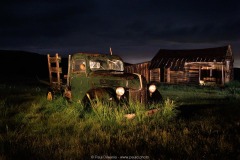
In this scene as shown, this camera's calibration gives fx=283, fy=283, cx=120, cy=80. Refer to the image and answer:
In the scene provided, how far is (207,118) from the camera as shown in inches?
326

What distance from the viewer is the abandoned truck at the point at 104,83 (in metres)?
8.47

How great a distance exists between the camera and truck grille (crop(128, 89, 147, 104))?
8.56 metres

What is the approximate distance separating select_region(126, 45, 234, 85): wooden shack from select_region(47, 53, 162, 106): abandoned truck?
1908 cm

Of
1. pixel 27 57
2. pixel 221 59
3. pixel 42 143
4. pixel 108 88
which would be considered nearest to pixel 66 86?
pixel 108 88

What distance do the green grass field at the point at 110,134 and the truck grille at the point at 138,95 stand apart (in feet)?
1.82

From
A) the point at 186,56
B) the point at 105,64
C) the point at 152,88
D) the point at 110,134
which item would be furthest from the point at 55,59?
the point at 186,56

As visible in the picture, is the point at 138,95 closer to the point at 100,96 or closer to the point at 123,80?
the point at 123,80

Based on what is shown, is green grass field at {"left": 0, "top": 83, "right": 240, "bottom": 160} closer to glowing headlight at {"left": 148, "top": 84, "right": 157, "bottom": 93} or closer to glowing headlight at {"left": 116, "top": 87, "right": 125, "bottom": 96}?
glowing headlight at {"left": 116, "top": 87, "right": 125, "bottom": 96}

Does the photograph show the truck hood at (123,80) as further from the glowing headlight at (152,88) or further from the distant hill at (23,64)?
the distant hill at (23,64)

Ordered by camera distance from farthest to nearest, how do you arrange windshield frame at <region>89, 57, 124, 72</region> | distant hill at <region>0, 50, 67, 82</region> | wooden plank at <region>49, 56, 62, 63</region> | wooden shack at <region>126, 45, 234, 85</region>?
distant hill at <region>0, 50, 67, 82</region>
wooden shack at <region>126, 45, 234, 85</region>
wooden plank at <region>49, 56, 62, 63</region>
windshield frame at <region>89, 57, 124, 72</region>

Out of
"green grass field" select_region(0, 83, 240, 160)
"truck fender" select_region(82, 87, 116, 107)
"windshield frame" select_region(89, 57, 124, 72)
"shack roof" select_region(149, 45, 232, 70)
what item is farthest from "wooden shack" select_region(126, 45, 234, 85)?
"green grass field" select_region(0, 83, 240, 160)

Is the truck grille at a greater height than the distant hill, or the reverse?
the distant hill

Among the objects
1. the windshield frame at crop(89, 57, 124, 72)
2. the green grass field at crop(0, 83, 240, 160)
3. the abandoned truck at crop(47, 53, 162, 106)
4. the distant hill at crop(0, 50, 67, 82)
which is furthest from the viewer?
the distant hill at crop(0, 50, 67, 82)

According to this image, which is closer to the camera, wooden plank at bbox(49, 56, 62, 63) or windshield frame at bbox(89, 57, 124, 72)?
windshield frame at bbox(89, 57, 124, 72)
